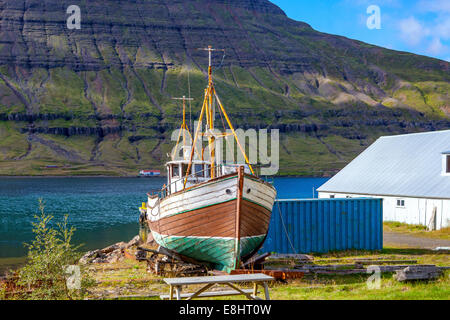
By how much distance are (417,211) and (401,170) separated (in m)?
4.41

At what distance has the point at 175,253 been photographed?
1989cm

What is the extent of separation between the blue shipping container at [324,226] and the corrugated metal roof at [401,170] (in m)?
8.02

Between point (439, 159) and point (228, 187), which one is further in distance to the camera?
point (439, 159)

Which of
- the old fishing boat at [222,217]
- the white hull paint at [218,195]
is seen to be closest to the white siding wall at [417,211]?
the old fishing boat at [222,217]

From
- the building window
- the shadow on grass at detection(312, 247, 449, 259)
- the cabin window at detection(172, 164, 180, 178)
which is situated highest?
the cabin window at detection(172, 164, 180, 178)

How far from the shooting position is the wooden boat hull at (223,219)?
17406mm

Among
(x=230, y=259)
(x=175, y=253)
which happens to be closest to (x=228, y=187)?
(x=230, y=259)

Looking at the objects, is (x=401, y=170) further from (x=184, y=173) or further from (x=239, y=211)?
(x=239, y=211)

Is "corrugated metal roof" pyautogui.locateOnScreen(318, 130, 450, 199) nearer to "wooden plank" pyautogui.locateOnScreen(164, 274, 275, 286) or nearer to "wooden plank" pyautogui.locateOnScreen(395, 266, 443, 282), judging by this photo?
"wooden plank" pyautogui.locateOnScreen(395, 266, 443, 282)

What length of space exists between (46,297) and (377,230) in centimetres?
1729

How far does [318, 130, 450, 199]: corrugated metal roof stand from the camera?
104 feet

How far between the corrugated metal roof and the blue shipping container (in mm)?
8017

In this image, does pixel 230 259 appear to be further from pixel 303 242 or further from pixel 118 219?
pixel 118 219

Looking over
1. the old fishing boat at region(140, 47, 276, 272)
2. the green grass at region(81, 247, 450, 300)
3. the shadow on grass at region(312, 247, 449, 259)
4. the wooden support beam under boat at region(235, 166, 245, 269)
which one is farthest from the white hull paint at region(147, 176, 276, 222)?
Answer: the shadow on grass at region(312, 247, 449, 259)
